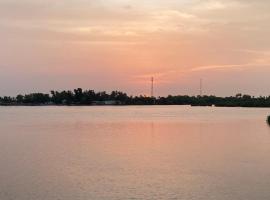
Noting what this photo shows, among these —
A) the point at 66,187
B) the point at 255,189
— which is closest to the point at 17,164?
the point at 66,187

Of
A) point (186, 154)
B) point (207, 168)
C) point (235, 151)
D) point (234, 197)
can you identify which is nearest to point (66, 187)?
point (234, 197)

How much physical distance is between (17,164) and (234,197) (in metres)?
11.9

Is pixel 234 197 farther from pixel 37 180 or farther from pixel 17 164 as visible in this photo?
pixel 17 164

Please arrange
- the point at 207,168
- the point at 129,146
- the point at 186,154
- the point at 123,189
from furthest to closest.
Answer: the point at 129,146 → the point at 186,154 → the point at 207,168 → the point at 123,189

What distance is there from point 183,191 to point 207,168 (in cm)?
593

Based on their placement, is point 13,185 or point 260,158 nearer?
point 13,185

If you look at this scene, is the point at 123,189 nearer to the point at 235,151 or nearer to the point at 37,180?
the point at 37,180

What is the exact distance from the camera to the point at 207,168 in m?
23.6

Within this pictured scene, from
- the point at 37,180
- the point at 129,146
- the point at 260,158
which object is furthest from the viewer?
the point at 129,146

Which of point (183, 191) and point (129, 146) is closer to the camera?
point (183, 191)

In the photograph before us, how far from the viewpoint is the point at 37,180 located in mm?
20328

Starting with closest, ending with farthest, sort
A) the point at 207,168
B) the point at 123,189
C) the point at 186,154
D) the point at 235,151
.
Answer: the point at 123,189 < the point at 207,168 < the point at 186,154 < the point at 235,151

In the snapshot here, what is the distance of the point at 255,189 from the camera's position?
1838cm

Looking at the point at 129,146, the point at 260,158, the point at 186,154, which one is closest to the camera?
the point at 260,158
